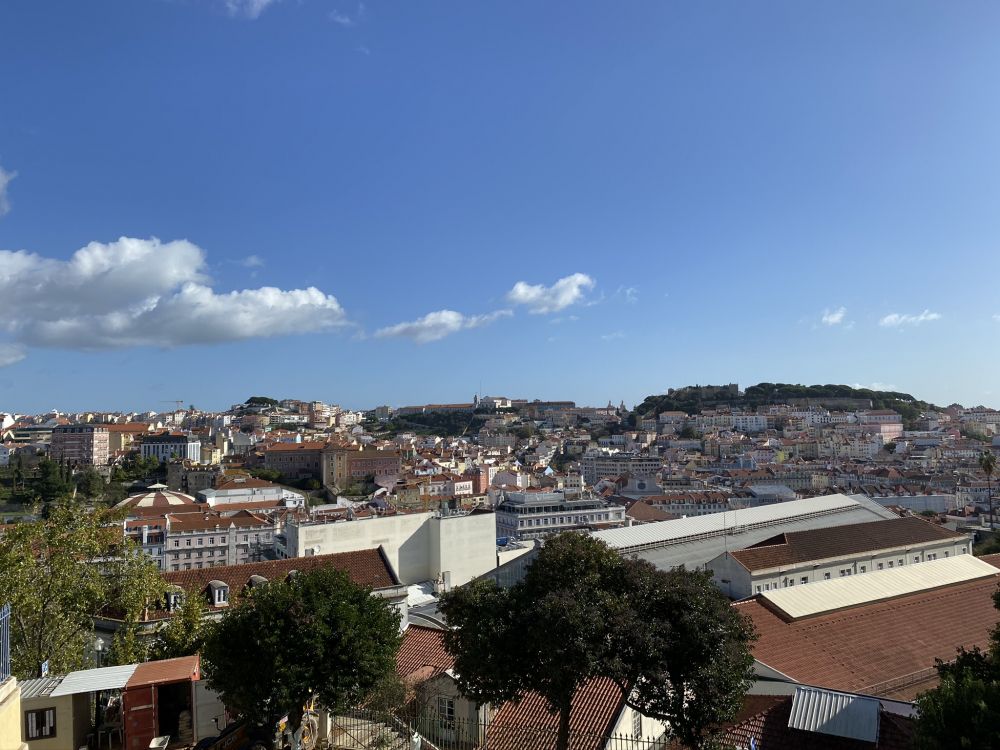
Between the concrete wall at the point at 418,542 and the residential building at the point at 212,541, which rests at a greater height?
the concrete wall at the point at 418,542

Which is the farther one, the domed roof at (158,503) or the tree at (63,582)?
the domed roof at (158,503)

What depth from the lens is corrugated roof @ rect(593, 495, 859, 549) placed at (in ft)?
92.3

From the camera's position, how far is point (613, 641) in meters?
8.60

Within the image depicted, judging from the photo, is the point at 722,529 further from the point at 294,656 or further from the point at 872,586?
the point at 294,656

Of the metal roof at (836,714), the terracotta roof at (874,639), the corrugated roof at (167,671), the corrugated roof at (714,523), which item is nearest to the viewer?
the corrugated roof at (167,671)

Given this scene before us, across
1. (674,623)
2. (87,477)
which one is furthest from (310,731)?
(87,477)

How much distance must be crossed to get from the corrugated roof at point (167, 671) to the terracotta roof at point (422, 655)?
3675 millimetres

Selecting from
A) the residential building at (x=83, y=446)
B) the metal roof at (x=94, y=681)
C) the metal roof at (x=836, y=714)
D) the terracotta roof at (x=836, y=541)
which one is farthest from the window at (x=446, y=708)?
the residential building at (x=83, y=446)

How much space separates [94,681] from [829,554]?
74.7 feet

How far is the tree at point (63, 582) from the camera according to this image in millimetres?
9945

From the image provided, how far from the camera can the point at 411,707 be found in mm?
11234

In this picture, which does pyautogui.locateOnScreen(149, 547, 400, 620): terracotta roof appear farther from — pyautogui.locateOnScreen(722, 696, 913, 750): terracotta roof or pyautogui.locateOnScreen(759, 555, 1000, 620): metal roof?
pyautogui.locateOnScreen(759, 555, 1000, 620): metal roof

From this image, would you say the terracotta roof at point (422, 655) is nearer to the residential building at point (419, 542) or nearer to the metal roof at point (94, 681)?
the metal roof at point (94, 681)

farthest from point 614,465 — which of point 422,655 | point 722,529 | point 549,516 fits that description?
point 422,655
